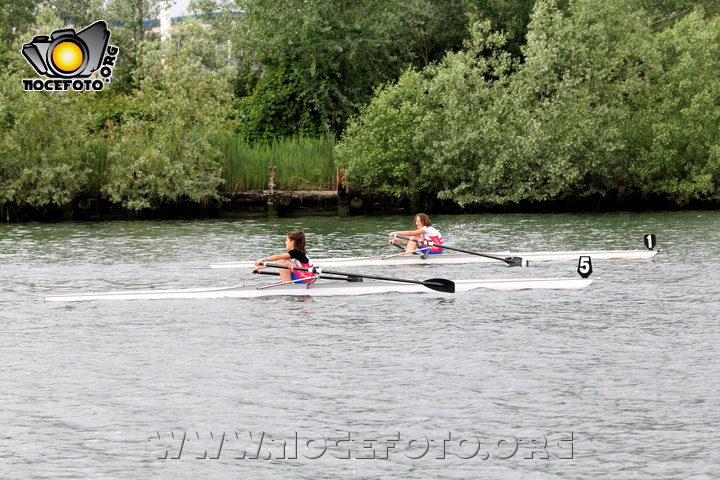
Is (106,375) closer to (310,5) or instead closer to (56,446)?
(56,446)

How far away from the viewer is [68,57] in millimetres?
44750

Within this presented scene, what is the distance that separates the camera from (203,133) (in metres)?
50.4

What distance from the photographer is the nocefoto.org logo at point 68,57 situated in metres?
44.1

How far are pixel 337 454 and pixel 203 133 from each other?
39.9 meters

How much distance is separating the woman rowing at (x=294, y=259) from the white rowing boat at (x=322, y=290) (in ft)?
0.79

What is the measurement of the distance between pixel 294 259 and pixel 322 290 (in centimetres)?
102

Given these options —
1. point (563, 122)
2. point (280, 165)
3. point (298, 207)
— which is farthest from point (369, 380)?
point (563, 122)

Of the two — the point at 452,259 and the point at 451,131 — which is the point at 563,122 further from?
the point at 452,259

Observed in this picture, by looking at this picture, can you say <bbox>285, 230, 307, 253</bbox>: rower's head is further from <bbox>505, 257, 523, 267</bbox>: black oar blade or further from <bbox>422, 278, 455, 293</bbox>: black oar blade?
<bbox>505, 257, 523, 267</bbox>: black oar blade

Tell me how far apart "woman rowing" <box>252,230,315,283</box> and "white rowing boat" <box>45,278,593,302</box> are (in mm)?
242

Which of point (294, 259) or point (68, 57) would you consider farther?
point (68, 57)

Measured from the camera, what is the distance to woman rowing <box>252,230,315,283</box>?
21.8m

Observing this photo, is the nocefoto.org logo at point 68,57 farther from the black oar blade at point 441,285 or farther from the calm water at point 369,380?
the black oar blade at point 441,285

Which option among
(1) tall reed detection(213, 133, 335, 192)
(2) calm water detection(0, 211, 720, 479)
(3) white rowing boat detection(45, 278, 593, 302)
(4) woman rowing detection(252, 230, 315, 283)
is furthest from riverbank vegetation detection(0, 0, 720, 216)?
(4) woman rowing detection(252, 230, 315, 283)
